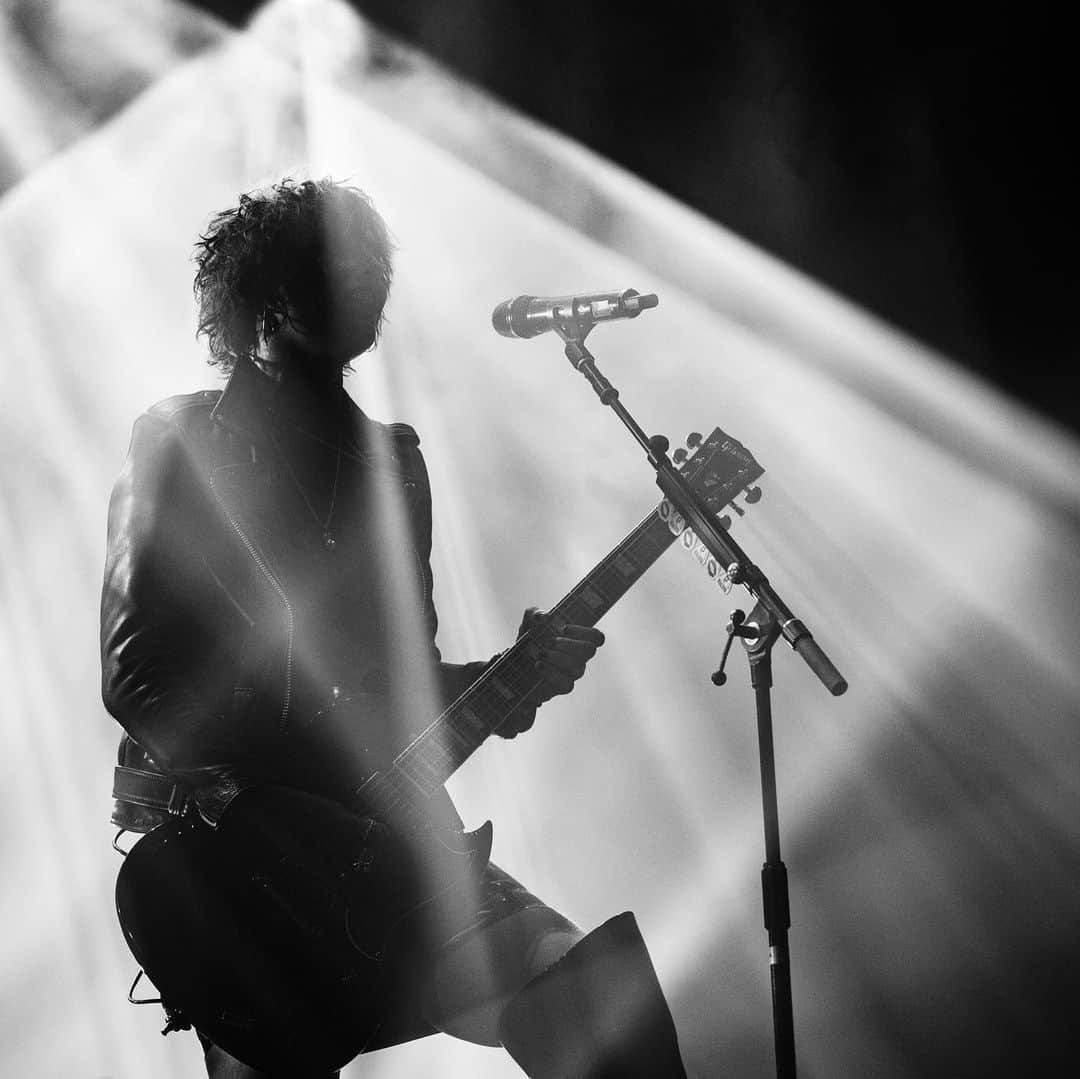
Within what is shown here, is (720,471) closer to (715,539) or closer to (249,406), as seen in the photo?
(715,539)

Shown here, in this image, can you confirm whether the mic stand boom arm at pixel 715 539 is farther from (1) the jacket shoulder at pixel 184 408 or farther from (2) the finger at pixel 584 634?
(1) the jacket shoulder at pixel 184 408

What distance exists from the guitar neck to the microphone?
0.43 m

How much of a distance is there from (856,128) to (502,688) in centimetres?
172

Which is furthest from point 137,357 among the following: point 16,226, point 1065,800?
point 1065,800

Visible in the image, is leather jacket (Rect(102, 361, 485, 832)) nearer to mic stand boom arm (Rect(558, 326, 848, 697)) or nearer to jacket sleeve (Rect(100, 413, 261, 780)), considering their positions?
jacket sleeve (Rect(100, 413, 261, 780))

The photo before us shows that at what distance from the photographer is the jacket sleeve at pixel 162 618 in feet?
5.51

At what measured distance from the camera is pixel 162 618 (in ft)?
5.78

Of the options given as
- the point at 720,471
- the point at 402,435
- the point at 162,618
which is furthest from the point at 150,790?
the point at 720,471

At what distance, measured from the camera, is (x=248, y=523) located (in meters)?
1.95

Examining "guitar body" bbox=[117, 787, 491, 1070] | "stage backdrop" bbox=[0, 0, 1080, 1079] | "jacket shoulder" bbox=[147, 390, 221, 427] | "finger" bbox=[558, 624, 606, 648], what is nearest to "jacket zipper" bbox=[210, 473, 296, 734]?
"jacket shoulder" bbox=[147, 390, 221, 427]

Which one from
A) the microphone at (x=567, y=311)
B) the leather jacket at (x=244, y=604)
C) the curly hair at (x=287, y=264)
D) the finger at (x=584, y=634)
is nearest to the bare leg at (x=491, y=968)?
the leather jacket at (x=244, y=604)

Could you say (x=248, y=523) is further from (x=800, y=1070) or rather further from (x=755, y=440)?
(x=800, y=1070)

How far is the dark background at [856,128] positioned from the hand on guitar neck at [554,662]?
1.35m

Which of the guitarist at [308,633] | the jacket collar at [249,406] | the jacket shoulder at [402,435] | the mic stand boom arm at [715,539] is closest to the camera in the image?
the mic stand boom arm at [715,539]
